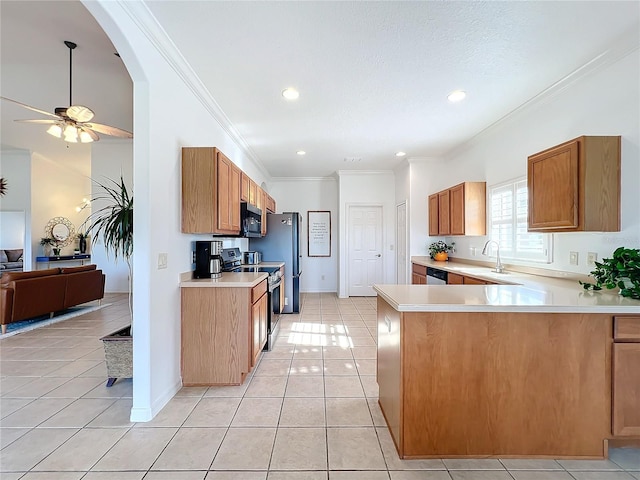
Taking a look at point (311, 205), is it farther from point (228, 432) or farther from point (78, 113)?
point (228, 432)

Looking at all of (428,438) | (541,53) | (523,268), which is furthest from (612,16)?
(428,438)

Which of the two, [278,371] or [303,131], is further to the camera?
Result: [303,131]

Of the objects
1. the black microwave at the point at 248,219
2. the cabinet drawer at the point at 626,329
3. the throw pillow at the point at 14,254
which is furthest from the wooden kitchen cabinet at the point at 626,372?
the throw pillow at the point at 14,254

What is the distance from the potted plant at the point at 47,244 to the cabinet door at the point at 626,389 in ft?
31.4

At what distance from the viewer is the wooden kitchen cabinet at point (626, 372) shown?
1553 mm

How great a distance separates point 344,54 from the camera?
7.39 ft

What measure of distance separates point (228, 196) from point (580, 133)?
10.6 feet

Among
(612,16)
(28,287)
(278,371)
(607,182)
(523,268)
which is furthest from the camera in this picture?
(28,287)

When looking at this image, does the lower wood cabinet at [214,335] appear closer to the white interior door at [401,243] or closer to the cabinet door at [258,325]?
the cabinet door at [258,325]

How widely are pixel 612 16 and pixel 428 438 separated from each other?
2.87 m

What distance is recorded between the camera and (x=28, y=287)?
3844 mm

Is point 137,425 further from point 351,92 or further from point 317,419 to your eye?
point 351,92

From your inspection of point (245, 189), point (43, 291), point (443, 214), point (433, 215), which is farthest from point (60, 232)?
point (443, 214)


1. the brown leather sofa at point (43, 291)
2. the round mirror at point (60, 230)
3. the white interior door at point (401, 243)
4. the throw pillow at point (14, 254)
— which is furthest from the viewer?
the round mirror at point (60, 230)
